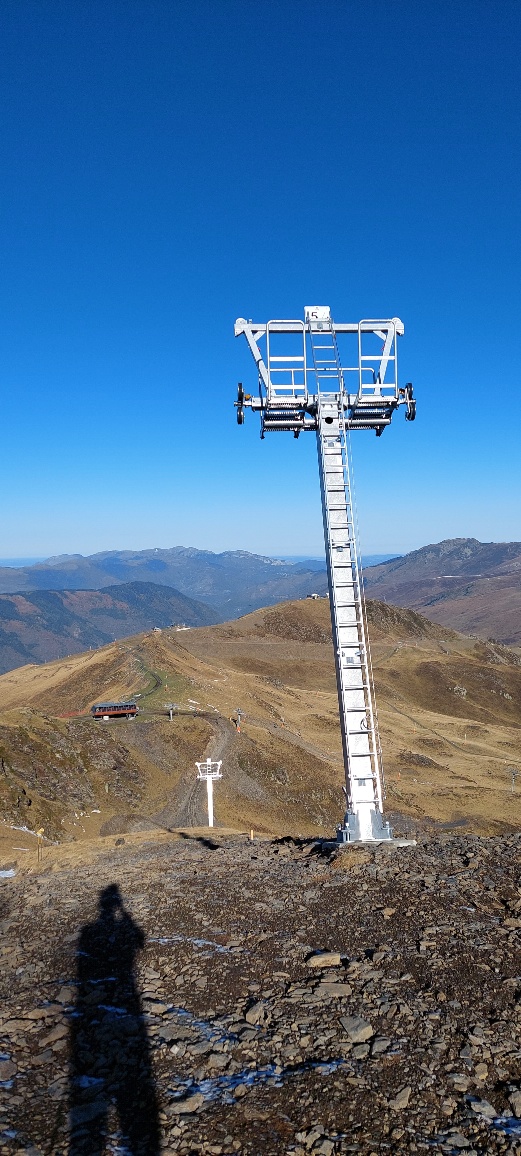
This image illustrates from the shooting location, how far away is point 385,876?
13.0m

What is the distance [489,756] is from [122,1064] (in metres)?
81.6

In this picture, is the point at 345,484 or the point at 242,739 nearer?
the point at 345,484

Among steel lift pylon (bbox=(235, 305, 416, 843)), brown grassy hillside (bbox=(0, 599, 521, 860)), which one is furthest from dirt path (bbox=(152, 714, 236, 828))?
steel lift pylon (bbox=(235, 305, 416, 843))

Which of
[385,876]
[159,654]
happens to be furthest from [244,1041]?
[159,654]

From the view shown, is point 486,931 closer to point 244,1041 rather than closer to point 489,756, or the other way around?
point 244,1041

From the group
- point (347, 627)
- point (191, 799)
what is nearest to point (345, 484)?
point (347, 627)

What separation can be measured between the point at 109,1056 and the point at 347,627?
1092 centimetres

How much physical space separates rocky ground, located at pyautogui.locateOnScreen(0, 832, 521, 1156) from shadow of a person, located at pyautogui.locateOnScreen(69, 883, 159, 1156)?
0.9 inches

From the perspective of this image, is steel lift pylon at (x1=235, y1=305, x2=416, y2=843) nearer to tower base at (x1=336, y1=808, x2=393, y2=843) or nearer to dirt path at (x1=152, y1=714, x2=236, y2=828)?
tower base at (x1=336, y1=808, x2=393, y2=843)

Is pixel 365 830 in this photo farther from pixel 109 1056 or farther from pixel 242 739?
pixel 242 739

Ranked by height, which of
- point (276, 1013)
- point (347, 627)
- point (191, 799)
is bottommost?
point (191, 799)

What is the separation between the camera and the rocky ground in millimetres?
6402

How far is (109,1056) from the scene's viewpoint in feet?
25.3

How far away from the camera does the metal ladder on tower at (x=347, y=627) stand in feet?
52.9
